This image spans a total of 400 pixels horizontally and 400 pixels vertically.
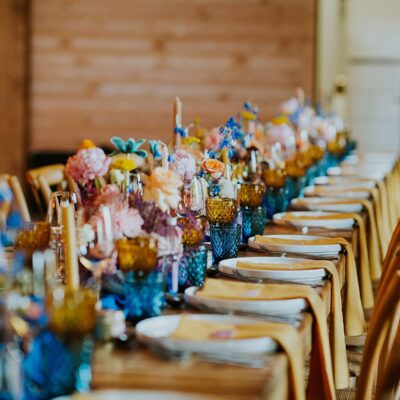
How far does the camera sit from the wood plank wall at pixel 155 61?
8.00 metres

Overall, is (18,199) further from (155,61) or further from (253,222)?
(155,61)

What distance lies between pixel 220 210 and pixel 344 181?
2.42 metres

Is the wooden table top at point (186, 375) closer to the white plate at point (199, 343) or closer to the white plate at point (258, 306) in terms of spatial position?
the white plate at point (199, 343)

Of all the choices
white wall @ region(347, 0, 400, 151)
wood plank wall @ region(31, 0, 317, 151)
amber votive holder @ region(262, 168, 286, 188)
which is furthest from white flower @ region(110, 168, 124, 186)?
white wall @ region(347, 0, 400, 151)

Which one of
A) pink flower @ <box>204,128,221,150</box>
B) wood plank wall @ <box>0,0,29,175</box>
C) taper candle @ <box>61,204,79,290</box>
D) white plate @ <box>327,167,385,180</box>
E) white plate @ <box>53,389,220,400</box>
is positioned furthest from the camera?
wood plank wall @ <box>0,0,29,175</box>

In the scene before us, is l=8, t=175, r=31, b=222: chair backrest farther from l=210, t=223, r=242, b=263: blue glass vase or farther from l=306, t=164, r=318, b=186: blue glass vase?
l=306, t=164, r=318, b=186: blue glass vase

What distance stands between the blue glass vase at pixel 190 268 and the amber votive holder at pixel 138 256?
27 centimetres

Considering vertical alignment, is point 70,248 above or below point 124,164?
below

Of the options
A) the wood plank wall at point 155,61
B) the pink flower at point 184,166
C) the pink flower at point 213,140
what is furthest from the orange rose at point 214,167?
the wood plank wall at point 155,61

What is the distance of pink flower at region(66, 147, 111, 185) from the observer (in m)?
2.45

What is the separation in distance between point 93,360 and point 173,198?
2.36 ft

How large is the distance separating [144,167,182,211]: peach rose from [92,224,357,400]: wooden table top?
0.62 m

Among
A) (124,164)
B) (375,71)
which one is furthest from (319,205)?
(375,71)

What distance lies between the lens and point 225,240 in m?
2.63
